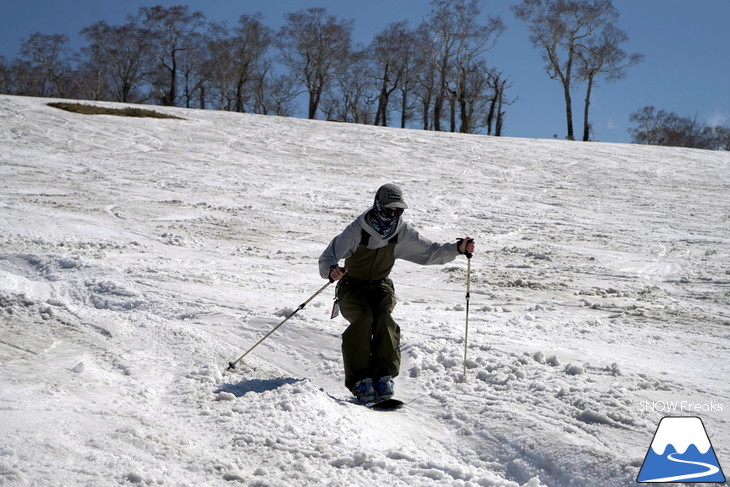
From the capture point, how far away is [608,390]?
14.5ft

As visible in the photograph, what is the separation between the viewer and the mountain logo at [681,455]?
3.24 m

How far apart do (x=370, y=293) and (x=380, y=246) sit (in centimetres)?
37

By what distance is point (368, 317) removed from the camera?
4.44 metres

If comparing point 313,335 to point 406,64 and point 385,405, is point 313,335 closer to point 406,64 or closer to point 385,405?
point 385,405

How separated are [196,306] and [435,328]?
A: 2.44 m

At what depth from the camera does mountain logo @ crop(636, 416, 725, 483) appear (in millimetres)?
3244

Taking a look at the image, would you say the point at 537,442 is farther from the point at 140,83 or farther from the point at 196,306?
the point at 140,83

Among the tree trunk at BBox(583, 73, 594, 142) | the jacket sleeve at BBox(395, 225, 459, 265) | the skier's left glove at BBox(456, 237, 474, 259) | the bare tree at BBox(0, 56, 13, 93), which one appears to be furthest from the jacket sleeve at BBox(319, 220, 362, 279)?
the bare tree at BBox(0, 56, 13, 93)

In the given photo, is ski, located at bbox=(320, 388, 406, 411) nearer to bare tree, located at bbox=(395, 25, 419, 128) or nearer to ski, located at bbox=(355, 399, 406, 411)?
ski, located at bbox=(355, 399, 406, 411)

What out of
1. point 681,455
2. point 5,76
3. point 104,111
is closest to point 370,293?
point 681,455

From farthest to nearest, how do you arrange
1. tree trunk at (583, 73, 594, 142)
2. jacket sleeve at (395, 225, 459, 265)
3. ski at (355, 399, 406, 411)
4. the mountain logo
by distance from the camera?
tree trunk at (583, 73, 594, 142) < jacket sleeve at (395, 225, 459, 265) < ski at (355, 399, 406, 411) < the mountain logo

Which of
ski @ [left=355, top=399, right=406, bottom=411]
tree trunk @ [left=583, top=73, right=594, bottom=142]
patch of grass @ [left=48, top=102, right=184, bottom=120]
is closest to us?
ski @ [left=355, top=399, right=406, bottom=411]

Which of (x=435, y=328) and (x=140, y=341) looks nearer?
(x=140, y=341)

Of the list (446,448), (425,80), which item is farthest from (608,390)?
(425,80)
